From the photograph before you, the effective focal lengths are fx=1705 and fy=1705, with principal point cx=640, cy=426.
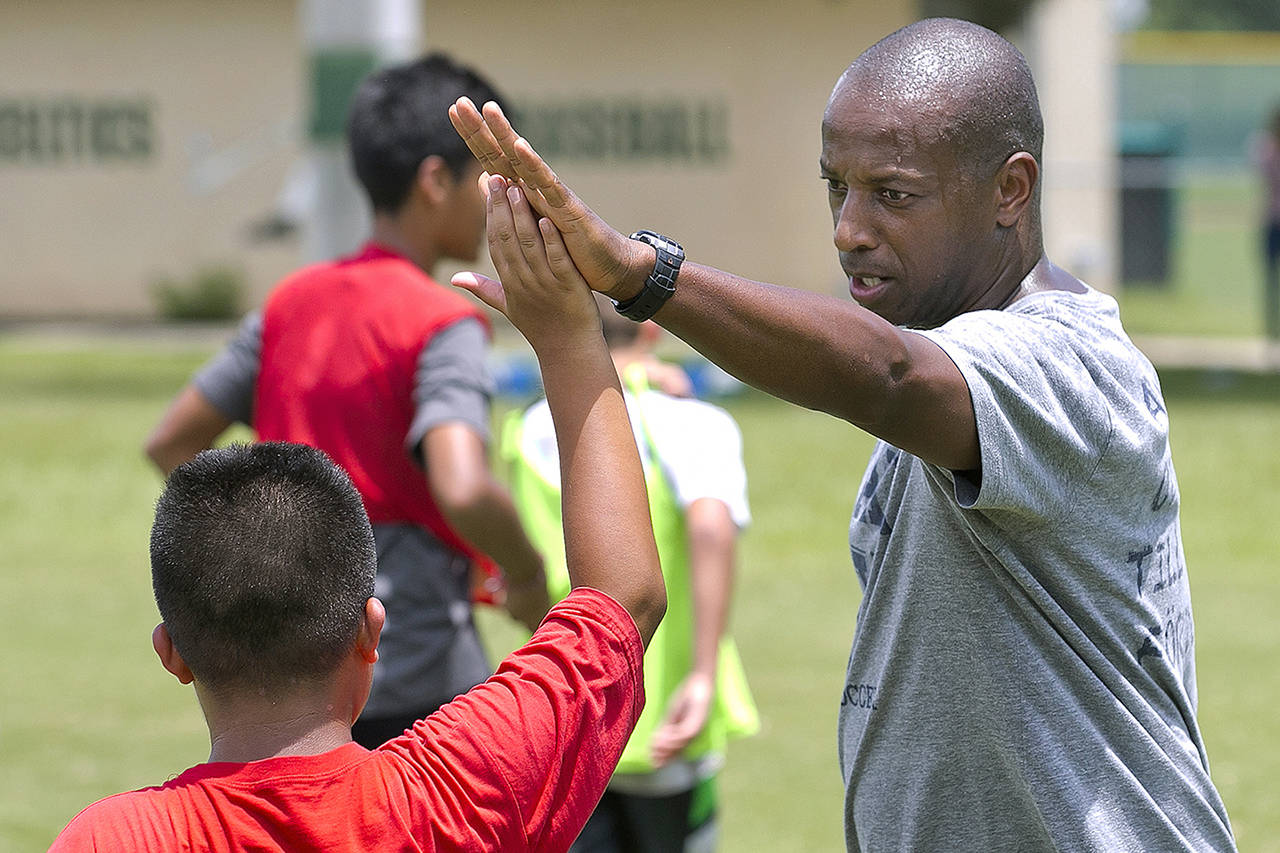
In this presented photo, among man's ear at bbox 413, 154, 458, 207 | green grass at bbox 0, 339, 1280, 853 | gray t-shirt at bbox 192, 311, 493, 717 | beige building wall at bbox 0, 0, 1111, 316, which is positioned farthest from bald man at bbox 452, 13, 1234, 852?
beige building wall at bbox 0, 0, 1111, 316

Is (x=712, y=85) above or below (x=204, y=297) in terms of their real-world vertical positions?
above

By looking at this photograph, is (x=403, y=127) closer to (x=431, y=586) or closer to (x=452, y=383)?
(x=452, y=383)

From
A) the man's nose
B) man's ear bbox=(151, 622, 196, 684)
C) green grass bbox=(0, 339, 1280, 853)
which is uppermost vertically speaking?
the man's nose

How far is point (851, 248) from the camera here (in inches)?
94.7

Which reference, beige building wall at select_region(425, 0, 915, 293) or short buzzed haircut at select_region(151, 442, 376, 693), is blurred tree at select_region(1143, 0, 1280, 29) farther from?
short buzzed haircut at select_region(151, 442, 376, 693)

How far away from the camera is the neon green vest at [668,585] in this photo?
169 inches

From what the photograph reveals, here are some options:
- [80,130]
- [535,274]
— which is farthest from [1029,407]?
[80,130]

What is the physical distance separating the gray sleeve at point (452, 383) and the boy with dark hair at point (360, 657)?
69.0 inches

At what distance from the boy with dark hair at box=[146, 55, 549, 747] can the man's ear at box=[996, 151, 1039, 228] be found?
1626 millimetres

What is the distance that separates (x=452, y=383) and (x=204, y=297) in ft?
67.8

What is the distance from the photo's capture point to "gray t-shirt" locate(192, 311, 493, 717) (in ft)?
12.9

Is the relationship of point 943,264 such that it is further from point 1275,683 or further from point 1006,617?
point 1275,683

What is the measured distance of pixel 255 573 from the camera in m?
2.00

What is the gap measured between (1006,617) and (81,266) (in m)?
24.2
